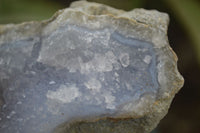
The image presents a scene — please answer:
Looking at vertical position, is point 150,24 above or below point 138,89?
above

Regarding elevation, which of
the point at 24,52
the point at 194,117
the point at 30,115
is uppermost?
the point at 24,52

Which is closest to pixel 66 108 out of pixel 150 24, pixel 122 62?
pixel 122 62

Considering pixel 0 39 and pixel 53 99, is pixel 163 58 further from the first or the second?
pixel 0 39

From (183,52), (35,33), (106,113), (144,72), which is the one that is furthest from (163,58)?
(183,52)

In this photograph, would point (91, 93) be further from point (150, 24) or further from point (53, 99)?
point (150, 24)

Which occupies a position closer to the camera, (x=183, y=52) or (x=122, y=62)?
(x=122, y=62)

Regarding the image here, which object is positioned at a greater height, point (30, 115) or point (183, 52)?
→ point (30, 115)
